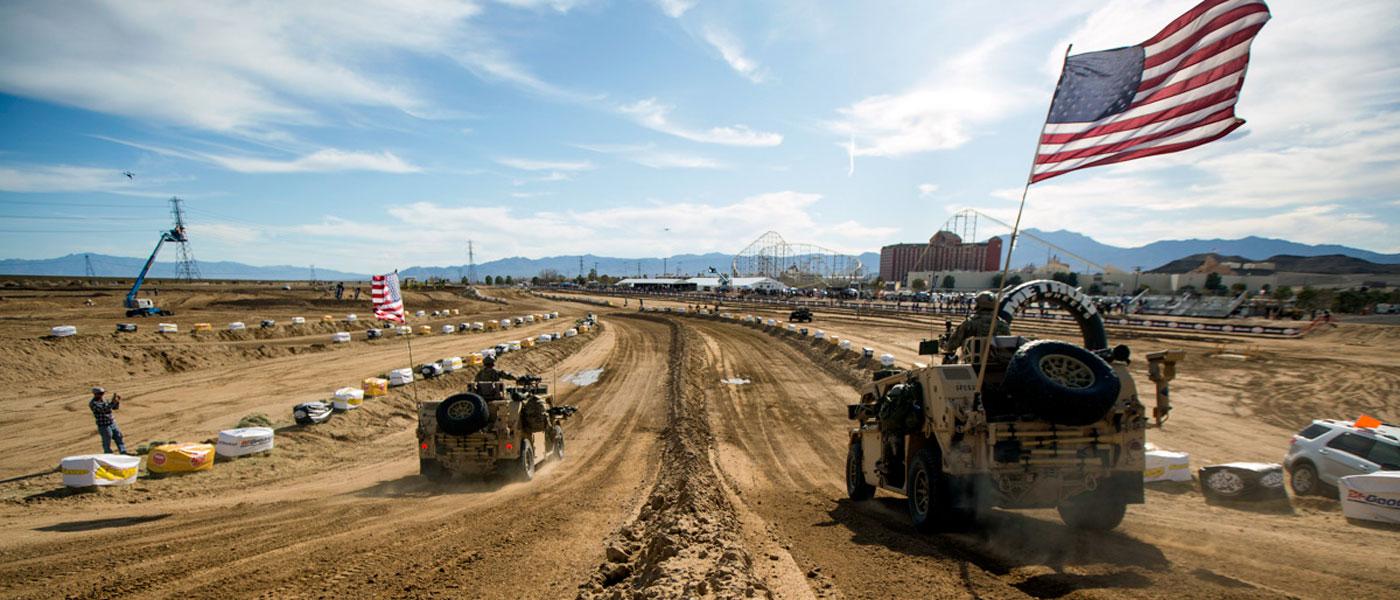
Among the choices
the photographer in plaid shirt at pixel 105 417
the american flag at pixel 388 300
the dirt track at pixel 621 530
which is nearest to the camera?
the dirt track at pixel 621 530

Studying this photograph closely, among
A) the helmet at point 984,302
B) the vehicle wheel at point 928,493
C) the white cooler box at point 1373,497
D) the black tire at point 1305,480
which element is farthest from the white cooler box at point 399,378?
the black tire at point 1305,480

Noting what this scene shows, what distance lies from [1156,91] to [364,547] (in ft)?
39.1

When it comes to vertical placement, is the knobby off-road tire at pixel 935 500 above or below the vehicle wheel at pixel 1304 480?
above

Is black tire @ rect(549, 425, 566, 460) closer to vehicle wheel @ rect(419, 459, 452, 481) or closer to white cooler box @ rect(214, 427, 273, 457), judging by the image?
vehicle wheel @ rect(419, 459, 452, 481)

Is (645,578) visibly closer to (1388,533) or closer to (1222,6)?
(1222,6)

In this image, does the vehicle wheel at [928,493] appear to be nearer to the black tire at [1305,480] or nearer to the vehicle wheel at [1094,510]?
the vehicle wheel at [1094,510]

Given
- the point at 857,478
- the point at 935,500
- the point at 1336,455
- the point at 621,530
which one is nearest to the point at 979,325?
the point at 935,500

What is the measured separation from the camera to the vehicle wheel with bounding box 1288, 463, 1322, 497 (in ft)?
37.6

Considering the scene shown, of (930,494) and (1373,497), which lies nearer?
(930,494)

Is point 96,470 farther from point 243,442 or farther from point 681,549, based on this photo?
point 681,549

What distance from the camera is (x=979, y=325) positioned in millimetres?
9516

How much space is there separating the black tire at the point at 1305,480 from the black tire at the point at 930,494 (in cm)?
878

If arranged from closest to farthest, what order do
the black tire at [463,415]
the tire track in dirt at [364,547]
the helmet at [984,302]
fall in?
the tire track in dirt at [364,547]
the helmet at [984,302]
the black tire at [463,415]

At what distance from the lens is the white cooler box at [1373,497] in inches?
338
